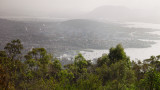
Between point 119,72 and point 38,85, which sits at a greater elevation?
point 38,85

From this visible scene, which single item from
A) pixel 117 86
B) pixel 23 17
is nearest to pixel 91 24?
pixel 23 17

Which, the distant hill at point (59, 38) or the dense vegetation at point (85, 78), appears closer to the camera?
the dense vegetation at point (85, 78)

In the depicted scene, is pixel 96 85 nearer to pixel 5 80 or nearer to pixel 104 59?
pixel 5 80

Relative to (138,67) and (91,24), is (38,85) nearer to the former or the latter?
(138,67)

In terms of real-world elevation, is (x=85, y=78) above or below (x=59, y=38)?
above

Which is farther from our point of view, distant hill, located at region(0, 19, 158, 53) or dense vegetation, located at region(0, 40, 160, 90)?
distant hill, located at region(0, 19, 158, 53)

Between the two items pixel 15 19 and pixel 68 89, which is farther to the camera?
pixel 15 19

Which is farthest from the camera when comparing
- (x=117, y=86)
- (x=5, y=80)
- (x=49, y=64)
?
(x=49, y=64)

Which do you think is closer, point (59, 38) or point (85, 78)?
point (85, 78)

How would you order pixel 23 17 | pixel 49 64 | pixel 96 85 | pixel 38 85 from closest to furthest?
pixel 38 85 < pixel 96 85 < pixel 49 64 < pixel 23 17

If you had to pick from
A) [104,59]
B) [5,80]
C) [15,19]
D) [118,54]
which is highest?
[15,19]
